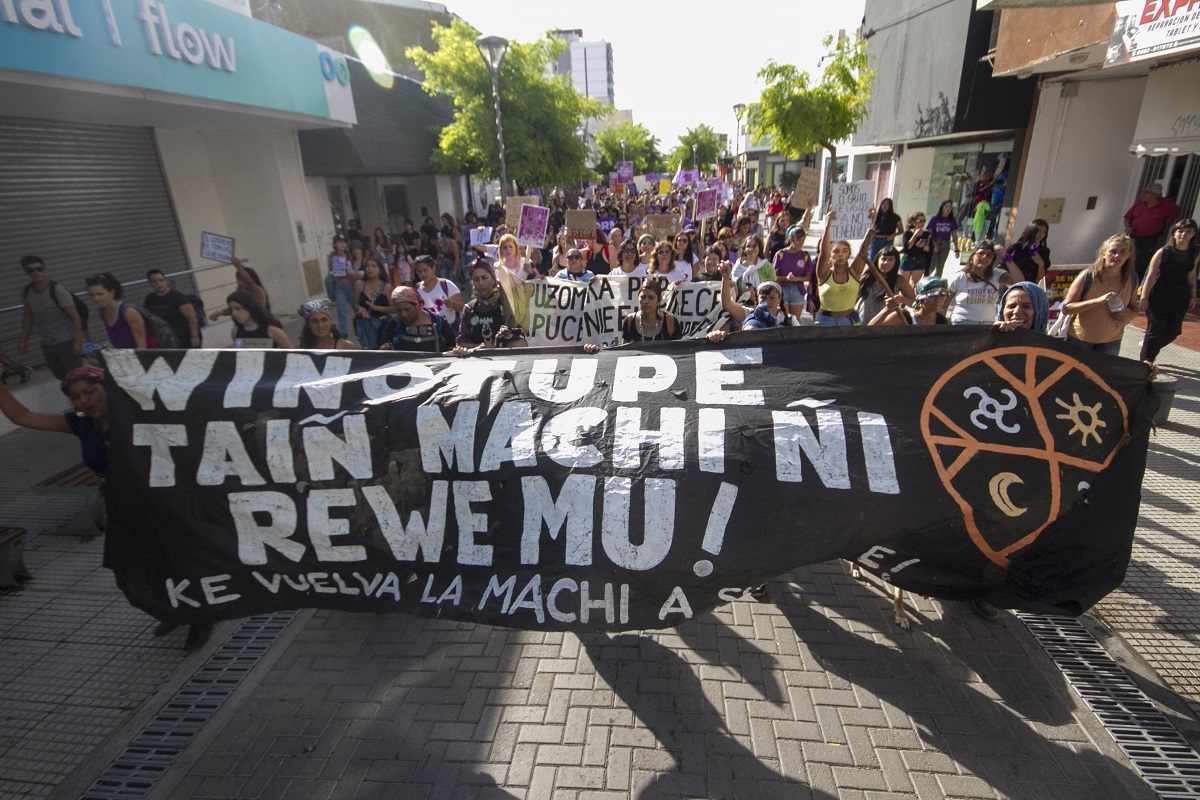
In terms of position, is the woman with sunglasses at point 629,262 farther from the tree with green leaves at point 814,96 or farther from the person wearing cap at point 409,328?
the tree with green leaves at point 814,96

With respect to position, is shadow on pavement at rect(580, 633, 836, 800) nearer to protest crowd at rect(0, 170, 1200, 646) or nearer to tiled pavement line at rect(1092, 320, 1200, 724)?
→ protest crowd at rect(0, 170, 1200, 646)

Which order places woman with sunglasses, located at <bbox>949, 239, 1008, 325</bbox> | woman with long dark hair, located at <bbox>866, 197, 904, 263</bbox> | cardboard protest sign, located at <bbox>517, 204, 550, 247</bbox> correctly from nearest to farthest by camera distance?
woman with sunglasses, located at <bbox>949, 239, 1008, 325</bbox>, cardboard protest sign, located at <bbox>517, 204, 550, 247</bbox>, woman with long dark hair, located at <bbox>866, 197, 904, 263</bbox>

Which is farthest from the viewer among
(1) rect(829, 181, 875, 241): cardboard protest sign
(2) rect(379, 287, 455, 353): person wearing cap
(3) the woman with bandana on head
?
(1) rect(829, 181, 875, 241): cardboard protest sign

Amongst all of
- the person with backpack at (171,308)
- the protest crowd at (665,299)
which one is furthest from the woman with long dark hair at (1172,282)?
the person with backpack at (171,308)

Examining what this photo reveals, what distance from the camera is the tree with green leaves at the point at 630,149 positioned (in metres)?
60.3

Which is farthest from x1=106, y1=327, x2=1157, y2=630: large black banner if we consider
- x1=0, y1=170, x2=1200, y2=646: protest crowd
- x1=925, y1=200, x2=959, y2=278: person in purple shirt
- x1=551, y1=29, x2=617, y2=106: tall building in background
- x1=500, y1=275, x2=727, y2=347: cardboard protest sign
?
x1=551, y1=29, x2=617, y2=106: tall building in background

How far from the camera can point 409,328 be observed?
5.34m

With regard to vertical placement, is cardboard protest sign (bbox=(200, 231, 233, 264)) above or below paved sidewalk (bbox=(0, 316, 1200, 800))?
above

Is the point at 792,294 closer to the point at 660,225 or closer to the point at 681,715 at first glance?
the point at 660,225

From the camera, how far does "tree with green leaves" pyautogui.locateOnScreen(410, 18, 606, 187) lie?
1698 cm

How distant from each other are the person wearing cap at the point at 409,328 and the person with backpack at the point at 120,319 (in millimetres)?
2631

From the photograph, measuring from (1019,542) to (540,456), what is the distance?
7.58 ft

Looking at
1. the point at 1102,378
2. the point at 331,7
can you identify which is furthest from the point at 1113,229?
the point at 331,7

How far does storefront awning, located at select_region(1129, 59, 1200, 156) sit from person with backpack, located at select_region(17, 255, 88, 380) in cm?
1520
